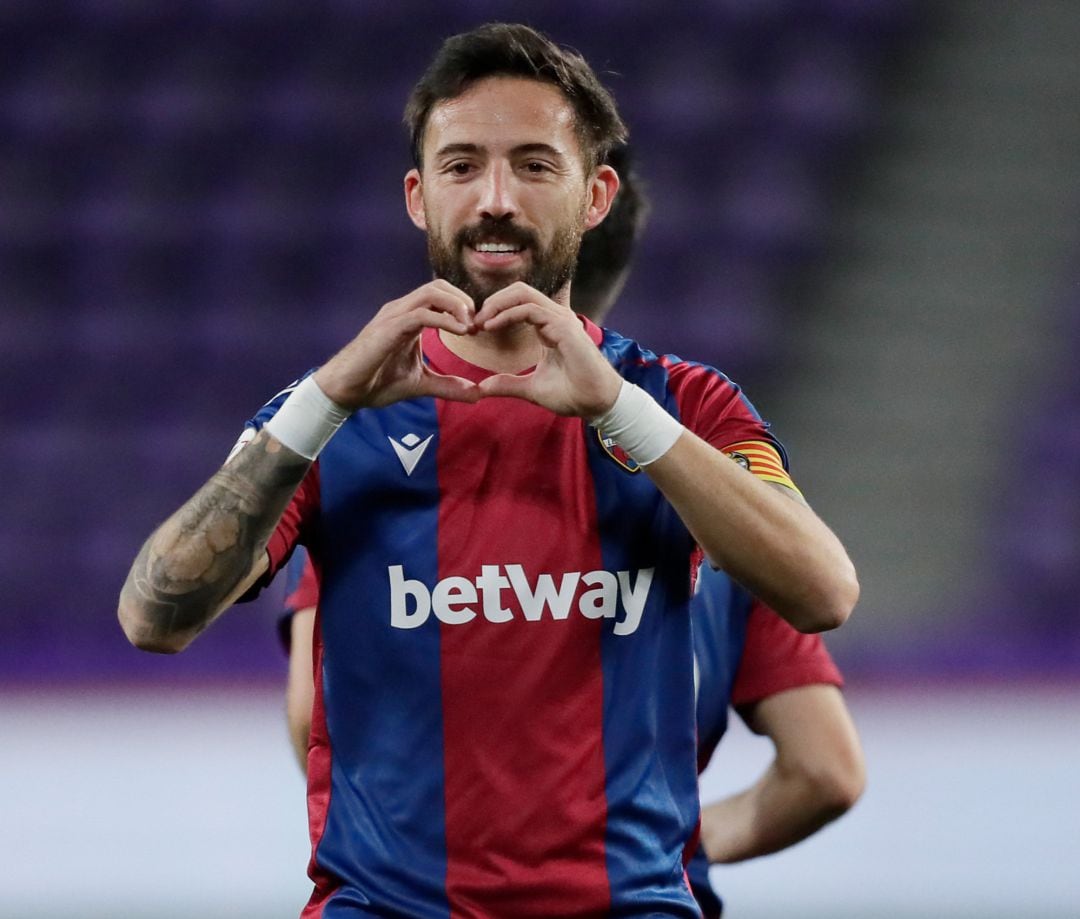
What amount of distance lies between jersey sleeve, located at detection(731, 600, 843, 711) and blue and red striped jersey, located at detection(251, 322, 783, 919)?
71 centimetres

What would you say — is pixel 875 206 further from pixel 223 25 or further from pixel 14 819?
pixel 14 819

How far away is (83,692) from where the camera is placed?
7.65 metres

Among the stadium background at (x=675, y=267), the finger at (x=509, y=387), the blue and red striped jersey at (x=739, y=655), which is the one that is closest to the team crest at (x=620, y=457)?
the finger at (x=509, y=387)

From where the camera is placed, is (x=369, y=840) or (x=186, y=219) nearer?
(x=369, y=840)

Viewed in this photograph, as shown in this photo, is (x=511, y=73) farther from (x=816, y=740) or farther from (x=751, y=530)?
(x=816, y=740)

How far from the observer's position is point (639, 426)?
2.23 metres

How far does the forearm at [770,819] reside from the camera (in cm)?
315

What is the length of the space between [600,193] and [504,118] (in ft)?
0.81

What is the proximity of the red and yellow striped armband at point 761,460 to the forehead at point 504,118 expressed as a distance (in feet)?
1.52

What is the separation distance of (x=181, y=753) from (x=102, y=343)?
3.36m

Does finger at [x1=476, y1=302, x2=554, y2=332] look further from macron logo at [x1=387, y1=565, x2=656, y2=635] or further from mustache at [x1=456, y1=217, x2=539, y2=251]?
macron logo at [x1=387, y1=565, x2=656, y2=635]

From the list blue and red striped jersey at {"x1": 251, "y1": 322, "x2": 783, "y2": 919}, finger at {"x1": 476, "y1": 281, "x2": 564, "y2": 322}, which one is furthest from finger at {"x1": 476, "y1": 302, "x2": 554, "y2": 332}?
blue and red striped jersey at {"x1": 251, "y1": 322, "x2": 783, "y2": 919}

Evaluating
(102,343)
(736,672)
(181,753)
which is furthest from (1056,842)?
(102,343)

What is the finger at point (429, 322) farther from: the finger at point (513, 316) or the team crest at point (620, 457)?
the team crest at point (620, 457)
